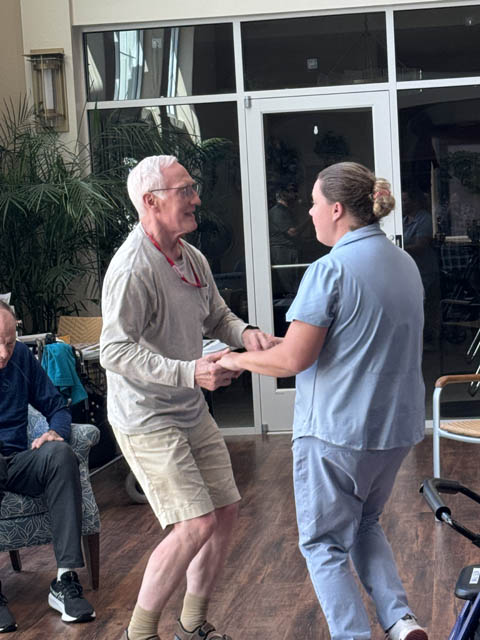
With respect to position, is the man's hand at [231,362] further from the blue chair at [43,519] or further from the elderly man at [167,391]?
the blue chair at [43,519]

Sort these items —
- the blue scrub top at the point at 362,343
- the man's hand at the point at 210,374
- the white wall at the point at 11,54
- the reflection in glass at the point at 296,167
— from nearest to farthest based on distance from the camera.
→ 1. the blue scrub top at the point at 362,343
2. the man's hand at the point at 210,374
3. the white wall at the point at 11,54
4. the reflection in glass at the point at 296,167

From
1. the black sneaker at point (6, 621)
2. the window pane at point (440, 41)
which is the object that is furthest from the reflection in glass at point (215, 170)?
the black sneaker at point (6, 621)

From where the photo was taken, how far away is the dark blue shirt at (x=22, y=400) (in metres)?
4.19

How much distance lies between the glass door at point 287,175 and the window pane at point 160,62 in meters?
0.39

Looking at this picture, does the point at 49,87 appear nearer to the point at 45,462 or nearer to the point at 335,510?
the point at 45,462

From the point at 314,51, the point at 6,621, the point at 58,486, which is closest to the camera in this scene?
the point at 6,621

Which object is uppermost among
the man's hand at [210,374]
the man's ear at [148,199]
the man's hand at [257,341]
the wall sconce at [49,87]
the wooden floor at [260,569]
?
the wall sconce at [49,87]

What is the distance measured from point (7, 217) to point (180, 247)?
342cm

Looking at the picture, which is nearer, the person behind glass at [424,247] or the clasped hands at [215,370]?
the clasped hands at [215,370]

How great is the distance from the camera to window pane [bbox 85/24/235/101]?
24.1ft

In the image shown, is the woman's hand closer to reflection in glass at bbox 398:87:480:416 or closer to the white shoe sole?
the white shoe sole

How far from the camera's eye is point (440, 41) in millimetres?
7172

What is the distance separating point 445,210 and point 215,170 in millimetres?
1648

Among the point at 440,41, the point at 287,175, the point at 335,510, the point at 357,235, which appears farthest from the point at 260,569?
the point at 440,41
